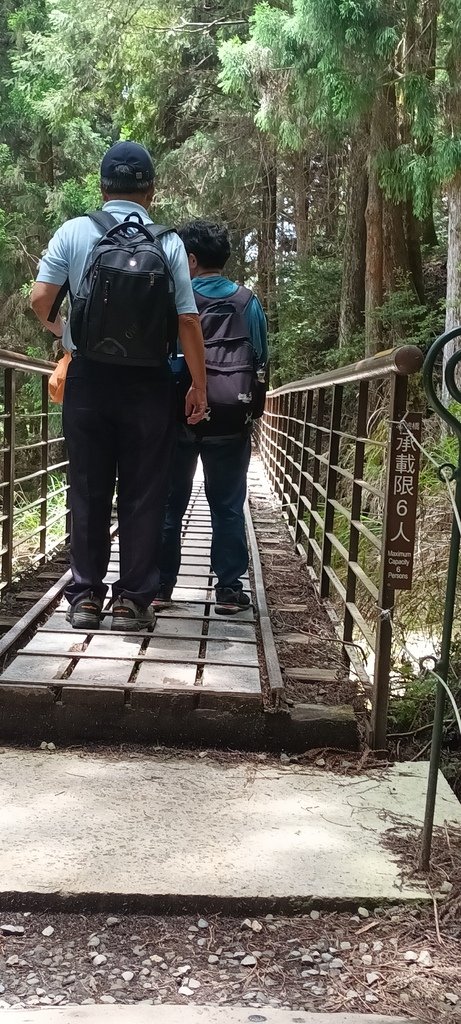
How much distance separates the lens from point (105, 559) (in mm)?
3129

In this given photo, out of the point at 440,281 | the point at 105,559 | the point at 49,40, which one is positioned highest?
the point at 49,40

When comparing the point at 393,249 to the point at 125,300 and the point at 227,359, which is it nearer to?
the point at 227,359

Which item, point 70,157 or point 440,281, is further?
point 70,157

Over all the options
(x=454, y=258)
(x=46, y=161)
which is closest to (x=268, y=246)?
(x=46, y=161)

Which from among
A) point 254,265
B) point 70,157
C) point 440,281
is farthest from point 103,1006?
point 254,265

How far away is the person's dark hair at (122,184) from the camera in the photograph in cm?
292

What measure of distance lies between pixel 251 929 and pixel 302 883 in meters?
0.16

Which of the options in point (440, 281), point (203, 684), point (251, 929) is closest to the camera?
point (251, 929)

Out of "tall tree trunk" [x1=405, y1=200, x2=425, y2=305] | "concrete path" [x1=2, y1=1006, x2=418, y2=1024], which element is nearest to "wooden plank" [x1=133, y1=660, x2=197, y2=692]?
"concrete path" [x1=2, y1=1006, x2=418, y2=1024]

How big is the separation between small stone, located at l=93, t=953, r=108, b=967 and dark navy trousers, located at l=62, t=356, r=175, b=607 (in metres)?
1.59

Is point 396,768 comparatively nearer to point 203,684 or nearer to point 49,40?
point 203,684

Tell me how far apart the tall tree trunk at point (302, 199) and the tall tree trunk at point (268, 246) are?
46cm

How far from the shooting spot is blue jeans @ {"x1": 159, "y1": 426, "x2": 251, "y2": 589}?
3.52m

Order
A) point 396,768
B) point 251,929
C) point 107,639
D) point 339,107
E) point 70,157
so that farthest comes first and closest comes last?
point 70,157
point 339,107
point 107,639
point 396,768
point 251,929
